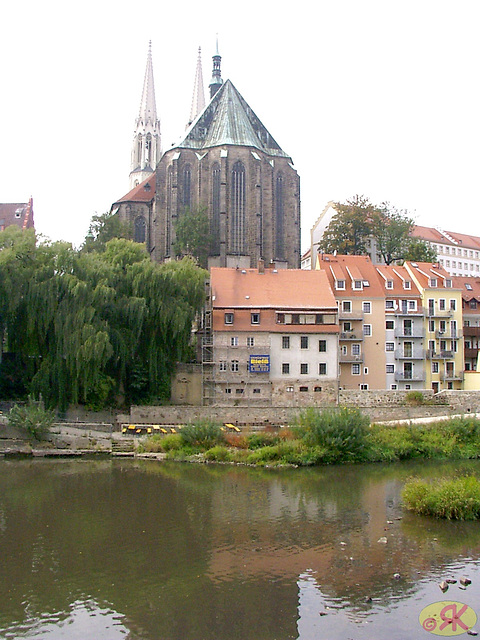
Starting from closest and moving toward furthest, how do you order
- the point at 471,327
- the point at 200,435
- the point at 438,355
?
the point at 200,435 < the point at 438,355 < the point at 471,327

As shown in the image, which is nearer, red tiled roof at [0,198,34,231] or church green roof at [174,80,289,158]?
church green roof at [174,80,289,158]

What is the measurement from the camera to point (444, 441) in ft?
136

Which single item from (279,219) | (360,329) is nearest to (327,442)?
(360,329)

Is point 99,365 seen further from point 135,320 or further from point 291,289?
point 291,289

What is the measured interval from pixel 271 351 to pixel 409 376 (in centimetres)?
1155

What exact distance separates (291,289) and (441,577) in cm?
3613

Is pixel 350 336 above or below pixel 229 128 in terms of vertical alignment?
below

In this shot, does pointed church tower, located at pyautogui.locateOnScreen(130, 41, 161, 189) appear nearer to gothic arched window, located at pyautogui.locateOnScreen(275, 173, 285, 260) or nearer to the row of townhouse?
gothic arched window, located at pyautogui.locateOnScreen(275, 173, 285, 260)

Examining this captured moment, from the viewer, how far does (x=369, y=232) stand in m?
71.9

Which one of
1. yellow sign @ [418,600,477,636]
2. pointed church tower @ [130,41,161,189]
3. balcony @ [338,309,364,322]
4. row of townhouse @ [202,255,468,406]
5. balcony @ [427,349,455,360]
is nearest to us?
yellow sign @ [418,600,477,636]

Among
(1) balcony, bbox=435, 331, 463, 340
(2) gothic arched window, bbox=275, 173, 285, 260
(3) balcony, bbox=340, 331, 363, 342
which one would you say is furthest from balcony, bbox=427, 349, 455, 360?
(2) gothic arched window, bbox=275, 173, 285, 260

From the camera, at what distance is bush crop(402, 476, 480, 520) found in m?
25.3

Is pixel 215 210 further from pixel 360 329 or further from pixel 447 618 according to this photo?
pixel 447 618

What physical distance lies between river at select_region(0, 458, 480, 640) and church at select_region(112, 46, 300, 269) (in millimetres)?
46684
